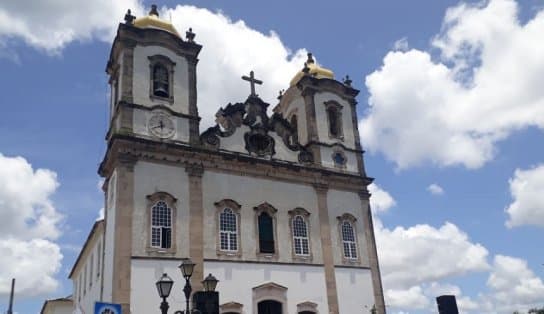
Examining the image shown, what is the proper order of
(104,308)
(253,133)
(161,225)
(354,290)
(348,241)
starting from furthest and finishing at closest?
(348,241), (253,133), (354,290), (161,225), (104,308)

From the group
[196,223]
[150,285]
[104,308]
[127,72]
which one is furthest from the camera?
[127,72]

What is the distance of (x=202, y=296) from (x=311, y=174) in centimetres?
1401

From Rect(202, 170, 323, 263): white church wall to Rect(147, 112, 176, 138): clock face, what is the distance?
225 cm

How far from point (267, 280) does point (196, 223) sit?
12.0 ft

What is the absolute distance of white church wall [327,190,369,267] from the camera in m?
23.4

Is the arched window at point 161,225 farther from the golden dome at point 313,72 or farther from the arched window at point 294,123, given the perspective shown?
the golden dome at point 313,72

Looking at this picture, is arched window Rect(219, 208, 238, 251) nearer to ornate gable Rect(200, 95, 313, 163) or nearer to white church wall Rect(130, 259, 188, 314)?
white church wall Rect(130, 259, 188, 314)

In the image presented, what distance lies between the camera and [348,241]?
2408 cm

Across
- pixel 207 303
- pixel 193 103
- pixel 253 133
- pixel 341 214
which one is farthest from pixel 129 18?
pixel 207 303

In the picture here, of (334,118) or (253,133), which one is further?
(334,118)

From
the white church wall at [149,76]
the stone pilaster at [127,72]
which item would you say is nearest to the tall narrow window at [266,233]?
the white church wall at [149,76]

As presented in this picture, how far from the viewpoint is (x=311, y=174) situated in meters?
24.2

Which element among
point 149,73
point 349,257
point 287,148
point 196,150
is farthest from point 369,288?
point 149,73

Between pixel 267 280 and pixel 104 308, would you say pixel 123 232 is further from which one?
pixel 104 308
